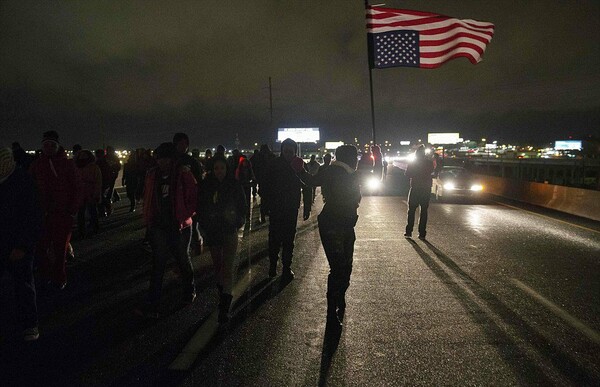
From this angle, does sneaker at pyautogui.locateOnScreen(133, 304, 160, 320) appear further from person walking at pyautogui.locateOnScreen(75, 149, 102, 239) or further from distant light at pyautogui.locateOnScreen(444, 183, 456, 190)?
distant light at pyautogui.locateOnScreen(444, 183, 456, 190)

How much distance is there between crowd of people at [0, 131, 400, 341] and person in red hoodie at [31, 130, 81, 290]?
0.01 m

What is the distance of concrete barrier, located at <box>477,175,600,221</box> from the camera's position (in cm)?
1385

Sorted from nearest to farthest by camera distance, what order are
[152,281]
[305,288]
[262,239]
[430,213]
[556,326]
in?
[556,326]
[152,281]
[305,288]
[262,239]
[430,213]

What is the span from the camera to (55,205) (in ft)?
19.5

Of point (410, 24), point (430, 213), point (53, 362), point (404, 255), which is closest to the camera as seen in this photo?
point (53, 362)

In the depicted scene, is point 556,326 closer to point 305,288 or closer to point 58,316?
point 305,288

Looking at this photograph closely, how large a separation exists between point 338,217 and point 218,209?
4.26 feet

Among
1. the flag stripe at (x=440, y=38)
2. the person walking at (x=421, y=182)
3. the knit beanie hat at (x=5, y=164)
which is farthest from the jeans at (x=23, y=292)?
the flag stripe at (x=440, y=38)

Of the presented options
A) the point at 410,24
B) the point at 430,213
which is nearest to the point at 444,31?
the point at 410,24

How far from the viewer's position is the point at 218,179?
5012mm

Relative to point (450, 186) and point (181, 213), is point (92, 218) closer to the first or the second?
point (181, 213)

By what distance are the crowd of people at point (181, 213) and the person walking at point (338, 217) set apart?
1 centimetres

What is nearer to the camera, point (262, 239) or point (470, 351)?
point (470, 351)

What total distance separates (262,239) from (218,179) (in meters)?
4.88
